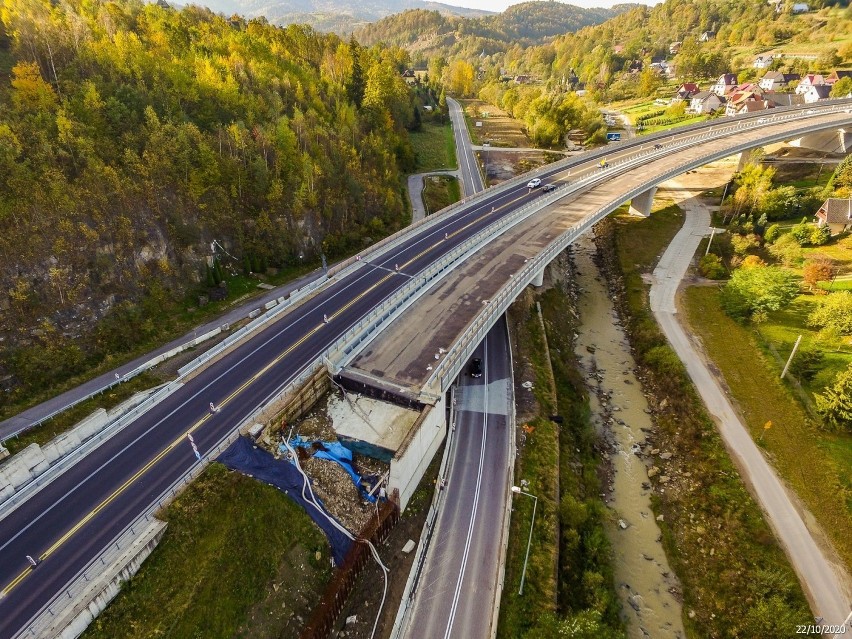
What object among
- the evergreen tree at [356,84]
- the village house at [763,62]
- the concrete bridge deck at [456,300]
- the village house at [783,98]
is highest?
the village house at [763,62]

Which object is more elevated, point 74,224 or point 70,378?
point 74,224

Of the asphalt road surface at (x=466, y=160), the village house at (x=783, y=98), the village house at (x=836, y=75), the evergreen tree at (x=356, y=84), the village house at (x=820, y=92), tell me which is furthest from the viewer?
the village house at (x=836, y=75)

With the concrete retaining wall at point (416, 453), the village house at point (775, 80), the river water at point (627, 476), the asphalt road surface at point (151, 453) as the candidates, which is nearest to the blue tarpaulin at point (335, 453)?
the concrete retaining wall at point (416, 453)

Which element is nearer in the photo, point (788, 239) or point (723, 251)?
point (788, 239)

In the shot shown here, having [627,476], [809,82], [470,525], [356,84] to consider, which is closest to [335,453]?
[470,525]

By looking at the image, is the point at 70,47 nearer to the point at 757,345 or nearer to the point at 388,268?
the point at 388,268

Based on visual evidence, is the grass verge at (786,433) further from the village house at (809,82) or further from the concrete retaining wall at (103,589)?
the village house at (809,82)

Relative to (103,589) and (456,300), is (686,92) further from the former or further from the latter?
(103,589)

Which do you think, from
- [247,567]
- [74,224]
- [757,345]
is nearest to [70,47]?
[74,224]
